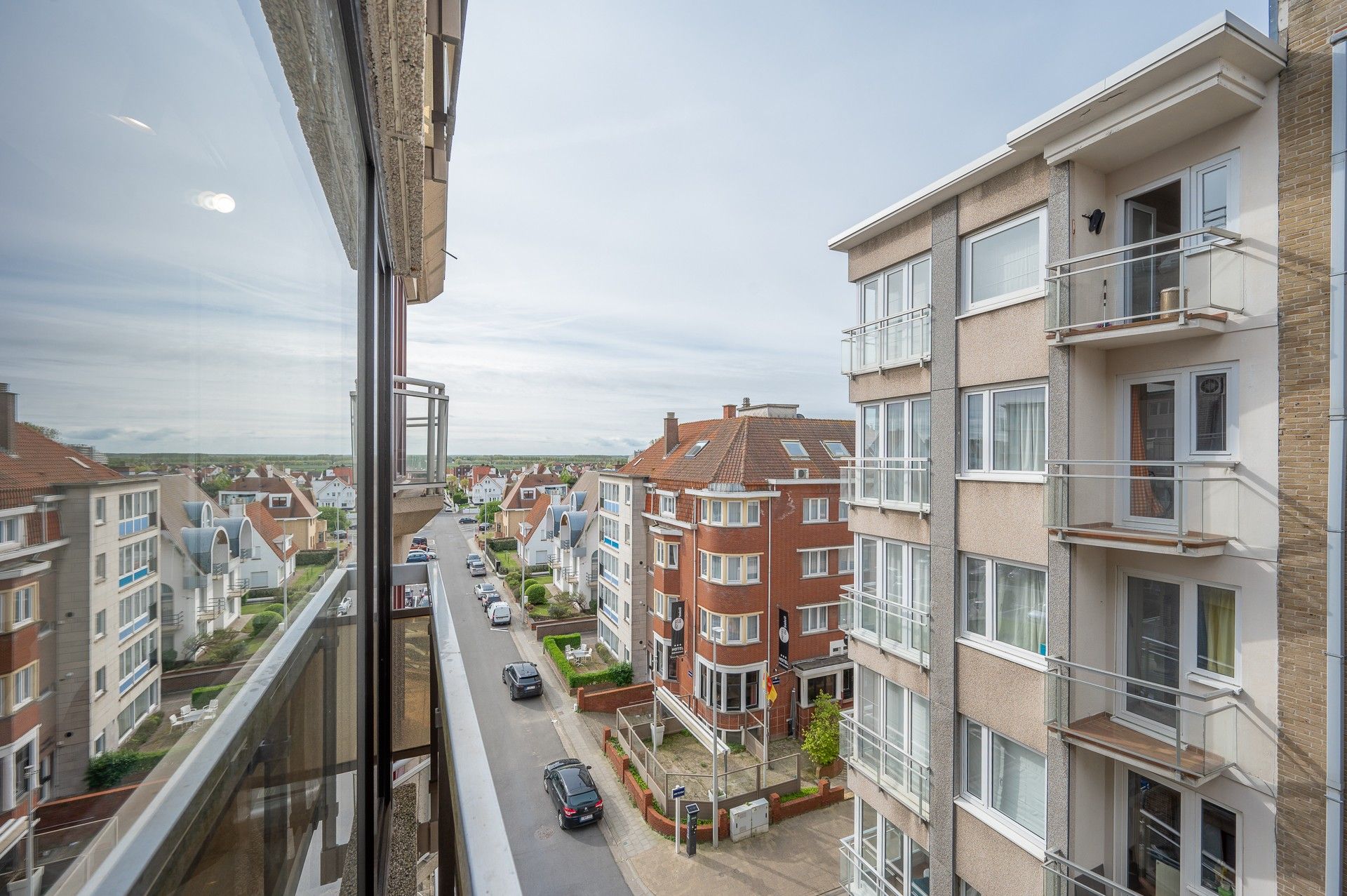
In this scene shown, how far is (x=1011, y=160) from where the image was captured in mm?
5688

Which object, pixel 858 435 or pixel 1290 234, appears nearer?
pixel 1290 234

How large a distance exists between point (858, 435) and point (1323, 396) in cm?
431

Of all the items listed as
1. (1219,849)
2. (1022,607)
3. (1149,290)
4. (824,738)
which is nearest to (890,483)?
(1022,607)

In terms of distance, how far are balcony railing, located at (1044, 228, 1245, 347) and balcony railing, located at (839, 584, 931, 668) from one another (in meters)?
3.22

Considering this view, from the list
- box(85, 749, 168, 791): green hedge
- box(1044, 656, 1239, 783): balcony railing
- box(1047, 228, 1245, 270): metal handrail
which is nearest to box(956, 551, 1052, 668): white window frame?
box(1044, 656, 1239, 783): balcony railing

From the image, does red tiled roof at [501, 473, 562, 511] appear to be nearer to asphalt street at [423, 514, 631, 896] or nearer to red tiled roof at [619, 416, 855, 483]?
asphalt street at [423, 514, 631, 896]

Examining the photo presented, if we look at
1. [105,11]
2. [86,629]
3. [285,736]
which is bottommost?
[285,736]

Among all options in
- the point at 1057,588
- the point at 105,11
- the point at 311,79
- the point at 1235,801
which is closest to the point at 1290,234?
the point at 1057,588

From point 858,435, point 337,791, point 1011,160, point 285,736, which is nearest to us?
point 285,736

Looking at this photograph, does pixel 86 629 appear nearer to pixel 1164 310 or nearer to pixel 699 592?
pixel 1164 310

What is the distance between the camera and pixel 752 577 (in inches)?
578

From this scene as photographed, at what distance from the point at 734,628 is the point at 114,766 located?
584 inches

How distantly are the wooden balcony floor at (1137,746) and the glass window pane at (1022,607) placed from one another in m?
0.63

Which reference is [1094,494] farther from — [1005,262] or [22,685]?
[22,685]
